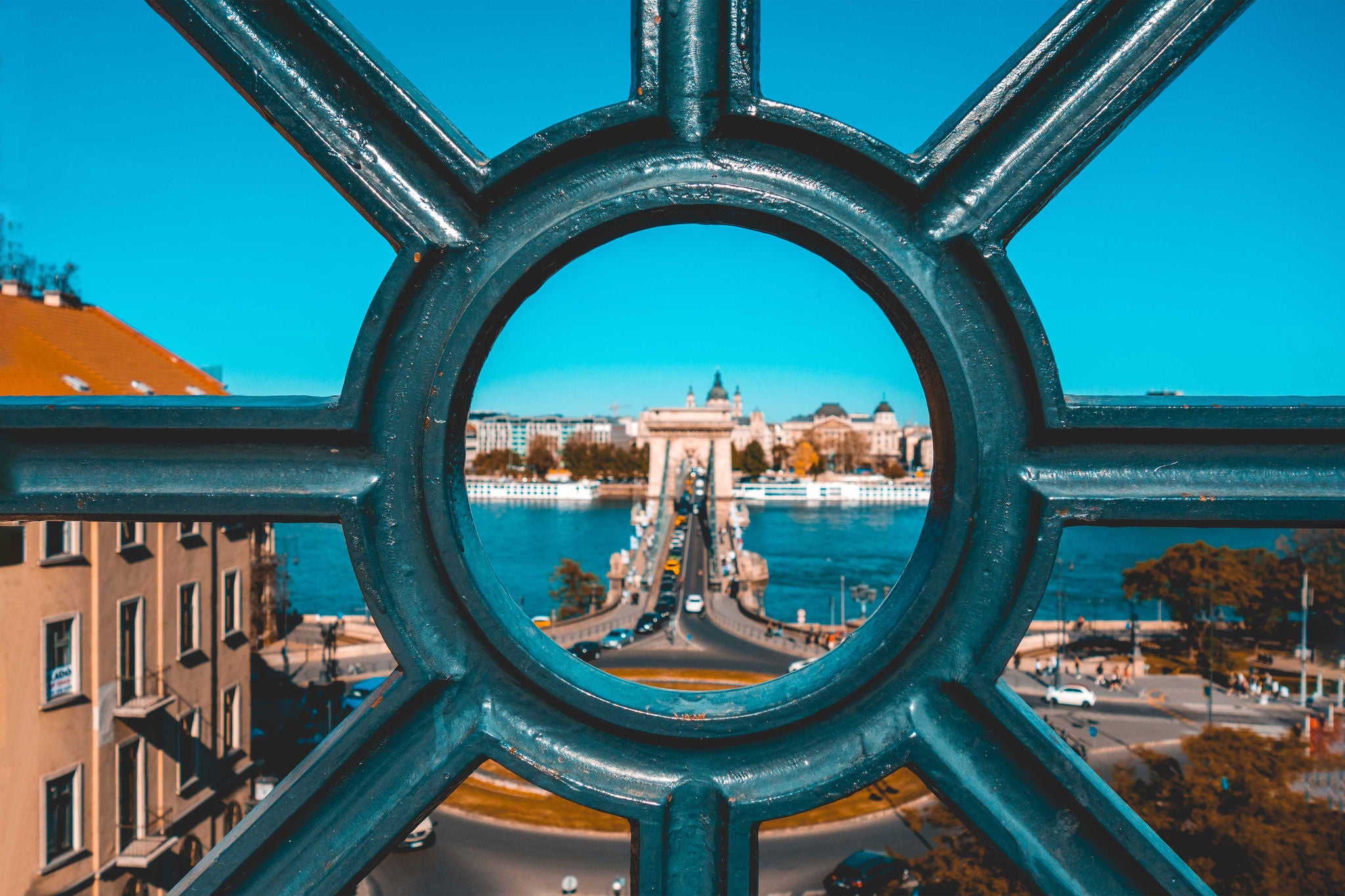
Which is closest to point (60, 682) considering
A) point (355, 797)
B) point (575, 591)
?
point (355, 797)

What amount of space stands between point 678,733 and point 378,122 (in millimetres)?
653

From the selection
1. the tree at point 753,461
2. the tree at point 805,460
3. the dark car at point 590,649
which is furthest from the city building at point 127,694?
the tree at point 805,460

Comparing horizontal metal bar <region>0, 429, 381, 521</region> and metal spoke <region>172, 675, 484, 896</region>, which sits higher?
horizontal metal bar <region>0, 429, 381, 521</region>

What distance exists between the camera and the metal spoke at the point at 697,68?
0.82m

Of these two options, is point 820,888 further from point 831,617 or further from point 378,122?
point 831,617

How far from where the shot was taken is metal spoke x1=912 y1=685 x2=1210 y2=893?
2.64 feet

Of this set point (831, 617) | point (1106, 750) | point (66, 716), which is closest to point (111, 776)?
point (66, 716)

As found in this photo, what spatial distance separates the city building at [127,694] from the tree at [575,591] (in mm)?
21030

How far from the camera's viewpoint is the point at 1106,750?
1658 centimetres

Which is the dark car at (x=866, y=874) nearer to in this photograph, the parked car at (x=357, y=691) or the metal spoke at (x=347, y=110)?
the parked car at (x=357, y=691)

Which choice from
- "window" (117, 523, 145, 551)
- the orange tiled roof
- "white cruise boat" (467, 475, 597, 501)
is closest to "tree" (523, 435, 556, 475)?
"white cruise boat" (467, 475, 597, 501)

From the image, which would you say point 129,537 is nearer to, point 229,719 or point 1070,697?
point 229,719

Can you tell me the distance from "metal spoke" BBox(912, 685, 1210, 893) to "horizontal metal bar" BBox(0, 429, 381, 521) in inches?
25.4

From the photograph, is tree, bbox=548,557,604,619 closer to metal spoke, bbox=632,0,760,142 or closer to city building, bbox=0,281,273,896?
city building, bbox=0,281,273,896
